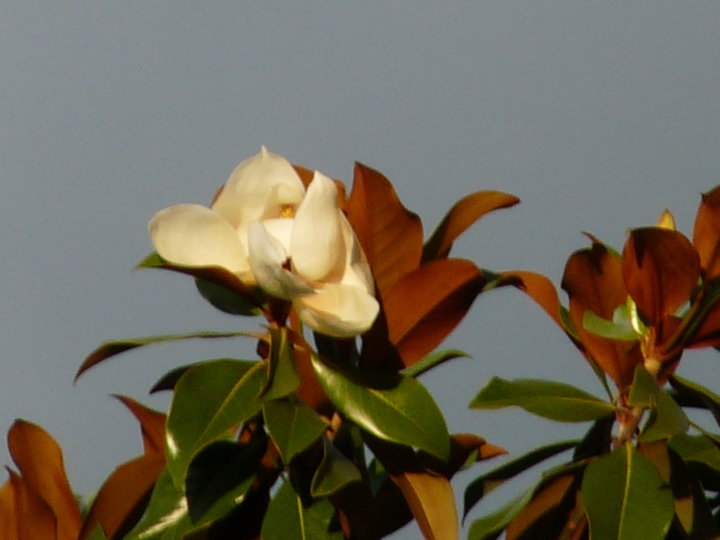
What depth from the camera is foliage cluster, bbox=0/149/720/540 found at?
1.15 meters

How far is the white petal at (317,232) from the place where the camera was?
3.75 ft

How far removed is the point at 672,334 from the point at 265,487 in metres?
0.45

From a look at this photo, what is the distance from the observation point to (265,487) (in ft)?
4.26

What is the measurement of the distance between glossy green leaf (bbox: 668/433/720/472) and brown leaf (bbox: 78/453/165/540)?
0.54 m

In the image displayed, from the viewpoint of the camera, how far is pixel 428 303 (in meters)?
1.24

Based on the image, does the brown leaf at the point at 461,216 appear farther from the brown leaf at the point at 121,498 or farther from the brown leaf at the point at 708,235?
the brown leaf at the point at 121,498

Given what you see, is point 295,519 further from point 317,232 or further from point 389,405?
point 317,232

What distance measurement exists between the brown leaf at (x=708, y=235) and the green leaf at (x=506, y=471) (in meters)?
0.26

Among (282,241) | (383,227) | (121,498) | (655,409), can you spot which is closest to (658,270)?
(655,409)

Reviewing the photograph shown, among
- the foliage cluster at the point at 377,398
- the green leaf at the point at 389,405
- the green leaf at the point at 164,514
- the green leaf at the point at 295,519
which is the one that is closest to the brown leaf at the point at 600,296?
the foliage cluster at the point at 377,398

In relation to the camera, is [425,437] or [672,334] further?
[672,334]

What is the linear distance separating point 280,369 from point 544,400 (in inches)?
10.8

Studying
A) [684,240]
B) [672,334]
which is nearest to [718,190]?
[684,240]

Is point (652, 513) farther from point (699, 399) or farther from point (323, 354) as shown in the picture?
point (323, 354)
